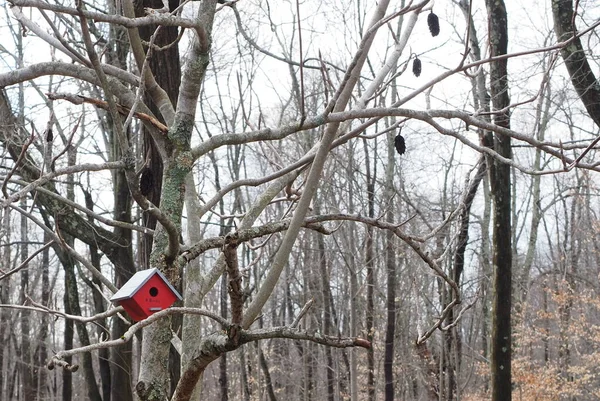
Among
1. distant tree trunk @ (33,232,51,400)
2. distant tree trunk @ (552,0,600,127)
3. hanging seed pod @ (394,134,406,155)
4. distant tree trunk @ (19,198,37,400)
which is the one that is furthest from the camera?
distant tree trunk @ (19,198,37,400)

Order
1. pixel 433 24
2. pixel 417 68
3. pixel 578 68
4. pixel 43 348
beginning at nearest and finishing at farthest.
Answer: pixel 433 24 → pixel 417 68 → pixel 578 68 → pixel 43 348

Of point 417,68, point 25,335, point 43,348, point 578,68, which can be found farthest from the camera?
point 43,348

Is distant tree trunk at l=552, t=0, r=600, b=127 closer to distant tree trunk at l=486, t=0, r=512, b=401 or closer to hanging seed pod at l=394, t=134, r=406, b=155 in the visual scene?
distant tree trunk at l=486, t=0, r=512, b=401

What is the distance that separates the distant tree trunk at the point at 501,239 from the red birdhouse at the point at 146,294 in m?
7.01

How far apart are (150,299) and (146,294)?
3 centimetres

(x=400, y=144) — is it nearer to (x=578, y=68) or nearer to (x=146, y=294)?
(x=146, y=294)

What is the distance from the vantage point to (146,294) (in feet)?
7.66

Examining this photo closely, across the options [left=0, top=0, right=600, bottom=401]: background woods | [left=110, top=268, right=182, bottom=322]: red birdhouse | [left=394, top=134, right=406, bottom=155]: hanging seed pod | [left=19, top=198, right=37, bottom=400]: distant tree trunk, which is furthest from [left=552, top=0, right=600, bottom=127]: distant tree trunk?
[left=19, top=198, right=37, bottom=400]: distant tree trunk

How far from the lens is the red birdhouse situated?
230 cm

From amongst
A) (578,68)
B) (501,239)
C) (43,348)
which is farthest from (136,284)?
(43,348)

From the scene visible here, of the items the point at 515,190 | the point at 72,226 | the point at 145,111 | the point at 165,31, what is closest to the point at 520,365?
the point at 515,190

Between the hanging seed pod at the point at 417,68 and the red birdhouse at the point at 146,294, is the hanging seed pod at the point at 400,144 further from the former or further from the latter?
the red birdhouse at the point at 146,294

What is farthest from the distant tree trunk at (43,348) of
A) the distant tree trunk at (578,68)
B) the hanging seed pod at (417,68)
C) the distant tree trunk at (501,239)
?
the hanging seed pod at (417,68)

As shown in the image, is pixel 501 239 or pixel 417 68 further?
pixel 501 239
